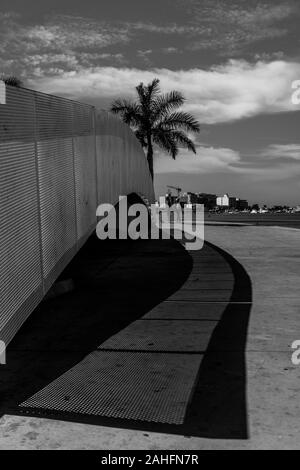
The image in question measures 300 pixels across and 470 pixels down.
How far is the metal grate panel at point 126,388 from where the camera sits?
4148 millimetres

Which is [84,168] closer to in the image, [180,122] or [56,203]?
[56,203]

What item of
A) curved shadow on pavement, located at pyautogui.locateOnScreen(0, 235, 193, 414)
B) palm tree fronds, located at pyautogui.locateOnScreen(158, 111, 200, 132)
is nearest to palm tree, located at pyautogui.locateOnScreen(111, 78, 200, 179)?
palm tree fronds, located at pyautogui.locateOnScreen(158, 111, 200, 132)

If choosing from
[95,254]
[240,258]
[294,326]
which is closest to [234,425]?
[294,326]

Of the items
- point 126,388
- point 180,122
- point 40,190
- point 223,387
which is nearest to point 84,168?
point 40,190

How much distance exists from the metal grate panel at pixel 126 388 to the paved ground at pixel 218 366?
0.14 meters

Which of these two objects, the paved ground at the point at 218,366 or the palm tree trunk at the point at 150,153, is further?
the palm tree trunk at the point at 150,153

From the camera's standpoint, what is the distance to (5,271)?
20.0ft

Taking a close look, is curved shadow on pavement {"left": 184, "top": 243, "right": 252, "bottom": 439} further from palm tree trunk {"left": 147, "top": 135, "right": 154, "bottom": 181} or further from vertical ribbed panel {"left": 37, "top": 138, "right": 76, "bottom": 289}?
palm tree trunk {"left": 147, "top": 135, "right": 154, "bottom": 181}

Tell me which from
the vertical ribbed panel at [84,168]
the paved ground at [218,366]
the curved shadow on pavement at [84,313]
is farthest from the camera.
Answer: the vertical ribbed panel at [84,168]

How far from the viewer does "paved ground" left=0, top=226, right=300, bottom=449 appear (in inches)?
143

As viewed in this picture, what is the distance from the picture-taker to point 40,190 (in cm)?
807

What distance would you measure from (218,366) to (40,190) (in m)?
4.34

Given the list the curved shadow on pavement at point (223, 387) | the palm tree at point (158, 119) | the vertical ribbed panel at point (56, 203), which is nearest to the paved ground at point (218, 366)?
the curved shadow on pavement at point (223, 387)

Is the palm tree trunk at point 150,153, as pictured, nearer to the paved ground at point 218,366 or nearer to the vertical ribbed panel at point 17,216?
the paved ground at point 218,366
